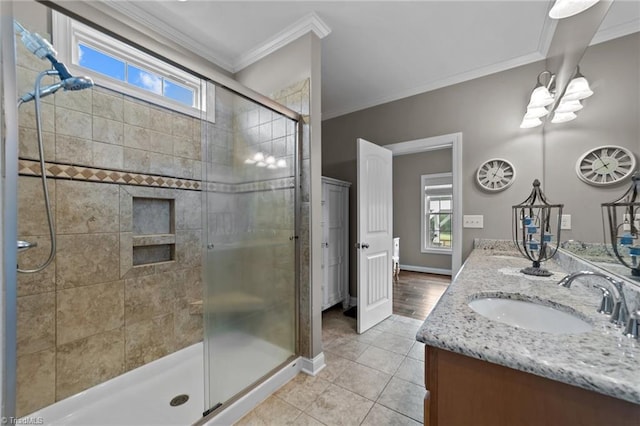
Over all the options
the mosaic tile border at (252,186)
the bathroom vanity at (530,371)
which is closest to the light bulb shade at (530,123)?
→ the bathroom vanity at (530,371)

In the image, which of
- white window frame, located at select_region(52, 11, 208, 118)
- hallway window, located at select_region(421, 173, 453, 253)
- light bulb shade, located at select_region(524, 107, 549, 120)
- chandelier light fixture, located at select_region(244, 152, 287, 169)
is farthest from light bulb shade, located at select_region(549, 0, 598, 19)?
hallway window, located at select_region(421, 173, 453, 253)

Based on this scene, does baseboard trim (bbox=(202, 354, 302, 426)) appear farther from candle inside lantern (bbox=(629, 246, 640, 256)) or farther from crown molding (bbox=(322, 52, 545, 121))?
crown molding (bbox=(322, 52, 545, 121))

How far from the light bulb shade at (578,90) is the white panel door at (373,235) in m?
1.49

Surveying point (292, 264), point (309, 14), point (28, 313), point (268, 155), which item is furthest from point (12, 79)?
point (309, 14)

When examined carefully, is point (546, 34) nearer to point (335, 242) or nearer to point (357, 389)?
point (335, 242)

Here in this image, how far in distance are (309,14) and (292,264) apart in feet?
6.26

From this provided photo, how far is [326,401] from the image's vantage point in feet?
5.14

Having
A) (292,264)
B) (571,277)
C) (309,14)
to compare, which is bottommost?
(292,264)

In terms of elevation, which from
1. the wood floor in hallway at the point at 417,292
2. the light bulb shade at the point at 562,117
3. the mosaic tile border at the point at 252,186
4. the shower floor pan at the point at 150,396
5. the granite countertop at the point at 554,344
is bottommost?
the wood floor in hallway at the point at 417,292

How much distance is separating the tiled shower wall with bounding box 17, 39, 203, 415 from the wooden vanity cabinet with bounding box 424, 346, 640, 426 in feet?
6.51

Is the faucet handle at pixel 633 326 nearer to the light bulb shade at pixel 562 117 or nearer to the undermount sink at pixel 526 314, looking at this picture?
the undermount sink at pixel 526 314

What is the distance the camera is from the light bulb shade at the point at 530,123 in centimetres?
199

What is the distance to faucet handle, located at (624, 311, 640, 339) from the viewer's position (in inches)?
25.2

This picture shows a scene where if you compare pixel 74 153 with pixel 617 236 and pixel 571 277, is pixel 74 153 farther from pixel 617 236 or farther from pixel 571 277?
pixel 617 236
